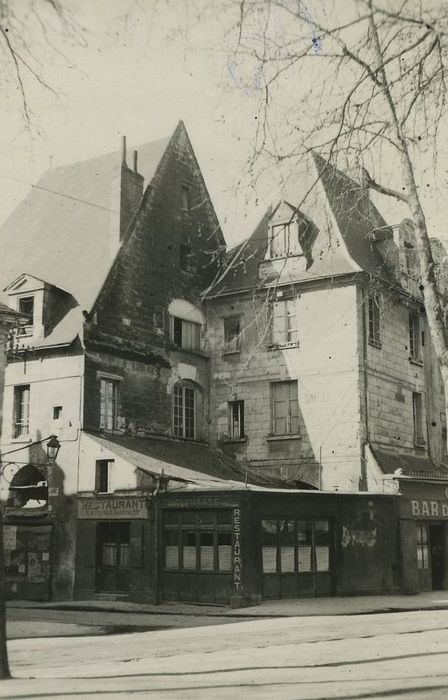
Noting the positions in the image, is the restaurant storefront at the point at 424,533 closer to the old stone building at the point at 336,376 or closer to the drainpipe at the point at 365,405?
the old stone building at the point at 336,376

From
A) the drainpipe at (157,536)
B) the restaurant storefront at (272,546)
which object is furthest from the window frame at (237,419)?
the drainpipe at (157,536)

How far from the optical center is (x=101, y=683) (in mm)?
9000

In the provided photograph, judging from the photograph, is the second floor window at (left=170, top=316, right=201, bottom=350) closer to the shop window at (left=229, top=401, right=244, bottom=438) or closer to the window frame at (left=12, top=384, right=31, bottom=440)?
the shop window at (left=229, top=401, right=244, bottom=438)

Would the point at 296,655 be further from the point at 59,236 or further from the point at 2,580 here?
the point at 59,236

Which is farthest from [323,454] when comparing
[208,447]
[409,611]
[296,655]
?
[296,655]

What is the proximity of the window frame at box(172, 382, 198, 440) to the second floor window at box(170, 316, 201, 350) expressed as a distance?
1.26m

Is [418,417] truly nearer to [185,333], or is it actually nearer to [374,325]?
[374,325]

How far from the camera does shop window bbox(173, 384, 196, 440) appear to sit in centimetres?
2661

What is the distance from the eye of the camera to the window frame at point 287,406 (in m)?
25.8

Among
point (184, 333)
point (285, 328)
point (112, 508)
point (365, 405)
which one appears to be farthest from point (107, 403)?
point (365, 405)

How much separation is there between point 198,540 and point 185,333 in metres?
7.84

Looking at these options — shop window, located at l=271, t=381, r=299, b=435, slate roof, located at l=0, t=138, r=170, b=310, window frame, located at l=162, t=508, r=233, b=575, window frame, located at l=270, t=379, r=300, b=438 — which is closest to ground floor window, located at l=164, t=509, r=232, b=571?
window frame, located at l=162, t=508, r=233, b=575

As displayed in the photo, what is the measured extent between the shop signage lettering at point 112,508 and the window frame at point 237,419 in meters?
5.29

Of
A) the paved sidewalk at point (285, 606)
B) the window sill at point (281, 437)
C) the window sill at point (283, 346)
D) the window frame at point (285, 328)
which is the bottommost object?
the paved sidewalk at point (285, 606)
